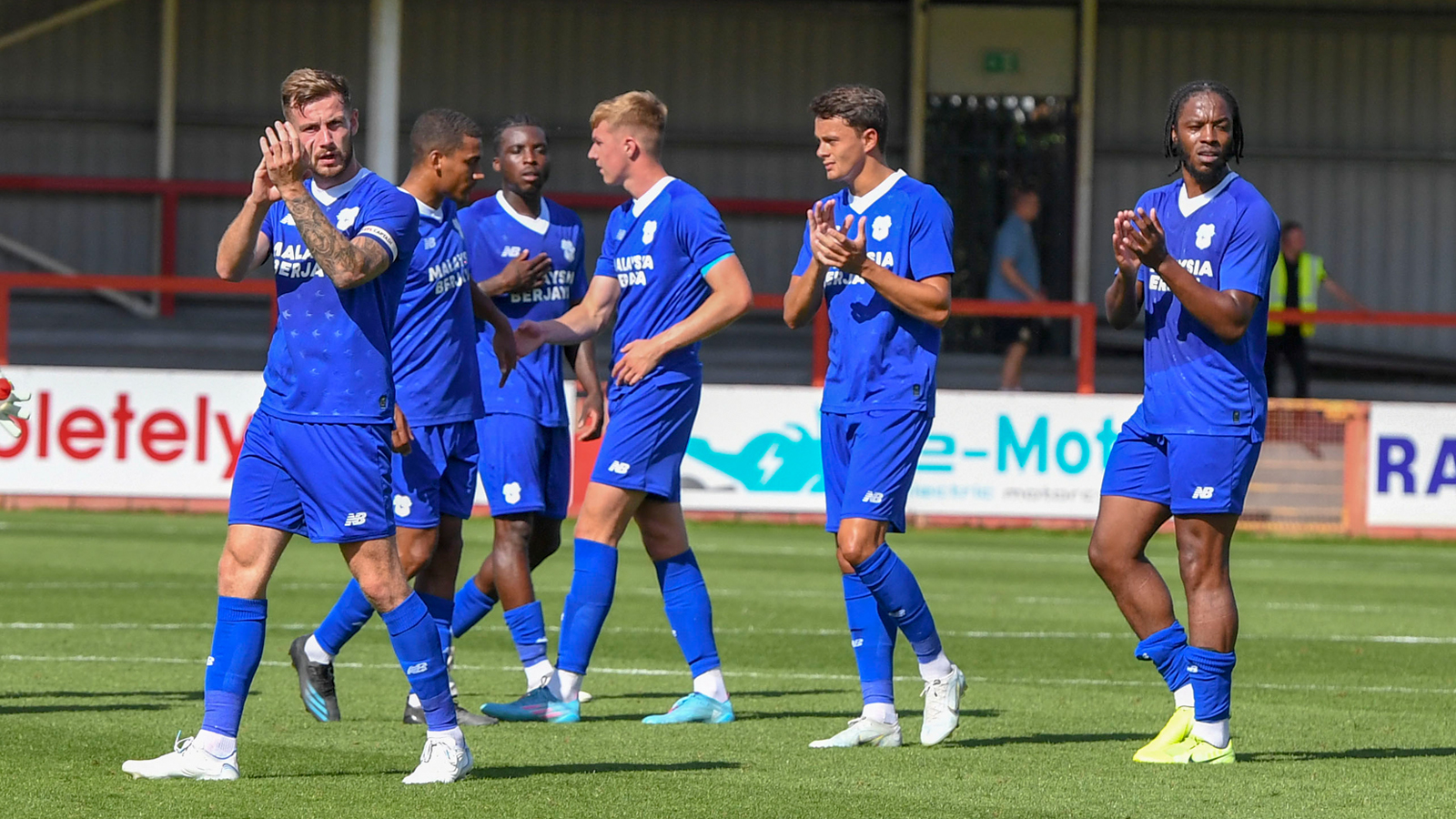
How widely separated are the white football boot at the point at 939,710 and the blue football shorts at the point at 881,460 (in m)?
0.53

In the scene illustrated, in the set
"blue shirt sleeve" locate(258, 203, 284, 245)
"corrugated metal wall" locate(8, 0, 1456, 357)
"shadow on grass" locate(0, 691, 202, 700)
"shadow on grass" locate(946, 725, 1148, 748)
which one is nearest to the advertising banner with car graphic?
"shadow on grass" locate(0, 691, 202, 700)

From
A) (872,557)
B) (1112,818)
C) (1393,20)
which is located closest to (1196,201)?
(872,557)

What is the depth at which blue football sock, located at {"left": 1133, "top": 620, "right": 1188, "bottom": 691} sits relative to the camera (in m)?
6.30

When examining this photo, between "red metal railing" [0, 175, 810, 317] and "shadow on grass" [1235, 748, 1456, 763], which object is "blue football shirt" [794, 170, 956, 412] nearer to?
"shadow on grass" [1235, 748, 1456, 763]

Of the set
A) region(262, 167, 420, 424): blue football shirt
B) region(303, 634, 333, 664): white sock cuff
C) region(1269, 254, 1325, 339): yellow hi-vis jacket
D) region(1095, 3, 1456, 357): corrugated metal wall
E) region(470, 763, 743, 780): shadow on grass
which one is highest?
region(1095, 3, 1456, 357): corrugated metal wall

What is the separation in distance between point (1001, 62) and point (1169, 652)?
22001 mm

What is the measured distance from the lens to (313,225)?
511 cm

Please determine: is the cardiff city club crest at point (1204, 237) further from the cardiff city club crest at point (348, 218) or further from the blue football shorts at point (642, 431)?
the cardiff city club crest at point (348, 218)

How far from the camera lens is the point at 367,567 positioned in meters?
5.40

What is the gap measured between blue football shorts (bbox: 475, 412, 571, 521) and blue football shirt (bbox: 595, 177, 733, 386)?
0.66 metres

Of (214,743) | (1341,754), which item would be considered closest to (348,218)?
(214,743)

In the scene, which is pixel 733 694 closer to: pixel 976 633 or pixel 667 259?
pixel 667 259

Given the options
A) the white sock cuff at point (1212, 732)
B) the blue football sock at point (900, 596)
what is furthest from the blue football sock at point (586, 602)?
the white sock cuff at point (1212, 732)

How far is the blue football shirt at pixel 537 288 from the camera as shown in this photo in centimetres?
768
